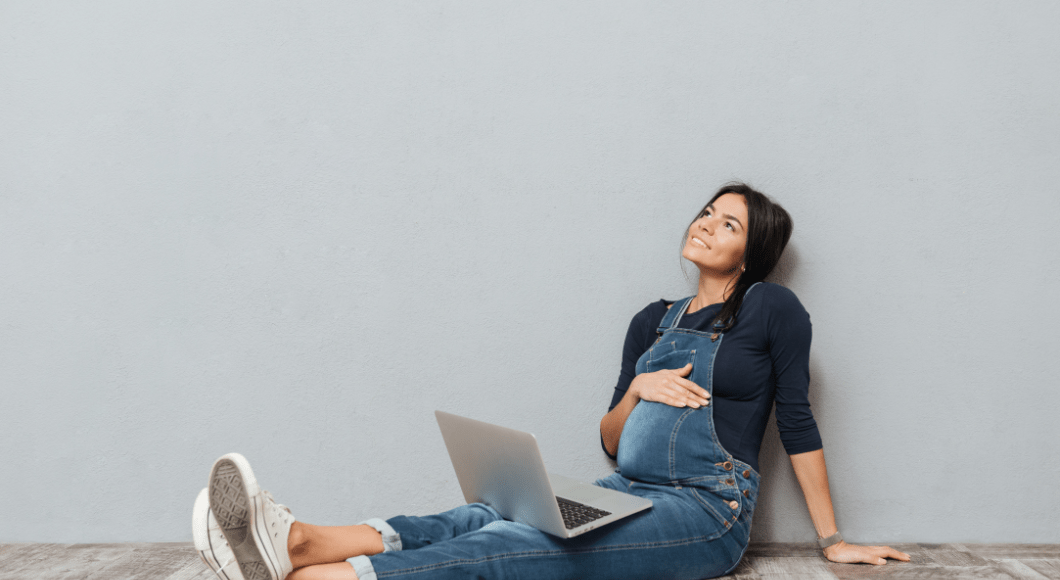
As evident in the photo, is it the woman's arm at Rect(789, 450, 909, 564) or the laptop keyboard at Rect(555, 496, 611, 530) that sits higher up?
the laptop keyboard at Rect(555, 496, 611, 530)

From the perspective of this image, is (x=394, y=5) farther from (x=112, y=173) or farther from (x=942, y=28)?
(x=942, y=28)

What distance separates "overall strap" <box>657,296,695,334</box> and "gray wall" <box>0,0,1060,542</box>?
110 millimetres

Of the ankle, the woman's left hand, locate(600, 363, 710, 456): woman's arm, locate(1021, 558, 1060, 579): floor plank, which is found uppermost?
locate(600, 363, 710, 456): woman's arm

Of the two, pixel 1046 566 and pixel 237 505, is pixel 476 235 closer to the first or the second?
pixel 237 505

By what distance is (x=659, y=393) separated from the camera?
59.9 inches

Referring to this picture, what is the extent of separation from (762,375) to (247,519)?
1.05 m

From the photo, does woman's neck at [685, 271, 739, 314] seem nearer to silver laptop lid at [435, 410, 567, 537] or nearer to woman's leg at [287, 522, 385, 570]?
silver laptop lid at [435, 410, 567, 537]

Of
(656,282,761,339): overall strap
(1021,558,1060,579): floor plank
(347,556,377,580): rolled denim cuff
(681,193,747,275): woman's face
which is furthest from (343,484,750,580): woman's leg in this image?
(1021,558,1060,579): floor plank

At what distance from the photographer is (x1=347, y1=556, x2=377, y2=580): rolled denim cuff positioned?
1177 millimetres

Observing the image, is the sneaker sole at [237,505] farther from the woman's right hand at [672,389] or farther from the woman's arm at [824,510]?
the woman's arm at [824,510]

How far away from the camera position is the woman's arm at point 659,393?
1502mm

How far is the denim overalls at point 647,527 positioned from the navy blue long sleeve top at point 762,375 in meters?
0.03

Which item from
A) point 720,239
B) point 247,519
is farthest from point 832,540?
point 247,519

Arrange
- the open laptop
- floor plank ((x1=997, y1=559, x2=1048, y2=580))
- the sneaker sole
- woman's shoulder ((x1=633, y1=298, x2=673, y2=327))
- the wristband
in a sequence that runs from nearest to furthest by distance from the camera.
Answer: the sneaker sole, the open laptop, floor plank ((x1=997, y1=559, x2=1048, y2=580)), the wristband, woman's shoulder ((x1=633, y1=298, x2=673, y2=327))
